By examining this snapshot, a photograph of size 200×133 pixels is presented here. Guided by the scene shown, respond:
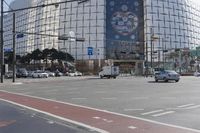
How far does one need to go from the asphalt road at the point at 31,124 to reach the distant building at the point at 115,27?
11801 centimetres

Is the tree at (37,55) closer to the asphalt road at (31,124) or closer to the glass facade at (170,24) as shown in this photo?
the glass facade at (170,24)

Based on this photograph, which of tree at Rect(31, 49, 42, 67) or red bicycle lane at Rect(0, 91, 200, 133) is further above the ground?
tree at Rect(31, 49, 42, 67)

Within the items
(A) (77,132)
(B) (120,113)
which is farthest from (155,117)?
(A) (77,132)

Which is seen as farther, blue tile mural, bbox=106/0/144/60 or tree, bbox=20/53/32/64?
tree, bbox=20/53/32/64

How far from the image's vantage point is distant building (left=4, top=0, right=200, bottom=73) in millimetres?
142000

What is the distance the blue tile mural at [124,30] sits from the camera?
141m

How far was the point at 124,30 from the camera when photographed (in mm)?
140500

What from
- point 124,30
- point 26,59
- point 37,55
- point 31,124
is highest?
point 124,30

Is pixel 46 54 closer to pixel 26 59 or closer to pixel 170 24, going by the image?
pixel 26 59

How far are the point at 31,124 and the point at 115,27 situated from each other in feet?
422

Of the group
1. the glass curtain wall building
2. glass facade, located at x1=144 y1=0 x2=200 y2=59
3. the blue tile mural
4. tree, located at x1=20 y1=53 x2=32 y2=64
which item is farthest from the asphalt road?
the glass curtain wall building

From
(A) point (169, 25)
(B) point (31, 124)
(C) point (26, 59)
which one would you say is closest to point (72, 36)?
(C) point (26, 59)

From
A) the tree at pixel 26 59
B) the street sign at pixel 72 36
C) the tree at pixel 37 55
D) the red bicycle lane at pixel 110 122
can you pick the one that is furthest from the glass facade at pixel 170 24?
the red bicycle lane at pixel 110 122

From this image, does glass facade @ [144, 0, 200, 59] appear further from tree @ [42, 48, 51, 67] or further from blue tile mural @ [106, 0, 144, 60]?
tree @ [42, 48, 51, 67]
